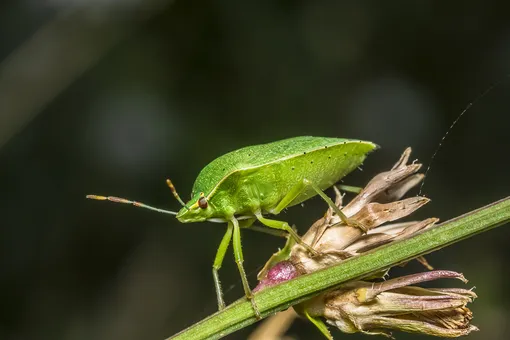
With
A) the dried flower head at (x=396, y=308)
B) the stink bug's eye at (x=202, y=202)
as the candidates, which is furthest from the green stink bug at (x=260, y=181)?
the dried flower head at (x=396, y=308)

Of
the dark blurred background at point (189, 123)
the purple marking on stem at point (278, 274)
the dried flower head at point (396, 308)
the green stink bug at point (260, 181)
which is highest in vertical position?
the dark blurred background at point (189, 123)

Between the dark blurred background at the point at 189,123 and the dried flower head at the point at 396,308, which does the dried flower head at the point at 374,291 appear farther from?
the dark blurred background at the point at 189,123

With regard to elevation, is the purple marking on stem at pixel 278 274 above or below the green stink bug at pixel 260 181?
below

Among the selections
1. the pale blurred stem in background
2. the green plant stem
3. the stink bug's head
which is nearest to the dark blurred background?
the pale blurred stem in background

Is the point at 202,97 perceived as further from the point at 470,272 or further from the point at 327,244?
the point at 327,244

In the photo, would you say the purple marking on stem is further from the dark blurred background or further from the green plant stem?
the dark blurred background

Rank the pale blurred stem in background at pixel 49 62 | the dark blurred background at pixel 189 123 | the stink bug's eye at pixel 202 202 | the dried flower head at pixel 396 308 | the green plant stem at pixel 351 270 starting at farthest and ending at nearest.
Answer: the dark blurred background at pixel 189 123
the pale blurred stem in background at pixel 49 62
the stink bug's eye at pixel 202 202
the dried flower head at pixel 396 308
the green plant stem at pixel 351 270

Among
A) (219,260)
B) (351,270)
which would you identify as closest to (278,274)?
(351,270)
